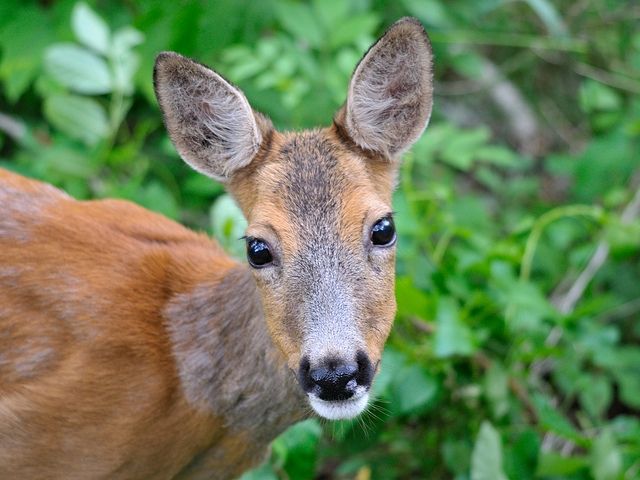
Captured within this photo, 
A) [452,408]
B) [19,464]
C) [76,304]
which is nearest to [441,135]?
→ [452,408]

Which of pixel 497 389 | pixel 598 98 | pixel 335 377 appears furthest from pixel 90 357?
pixel 598 98

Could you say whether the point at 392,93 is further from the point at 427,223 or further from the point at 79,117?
the point at 79,117

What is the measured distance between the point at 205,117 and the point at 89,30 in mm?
1728

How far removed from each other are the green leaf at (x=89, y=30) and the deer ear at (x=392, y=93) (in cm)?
199

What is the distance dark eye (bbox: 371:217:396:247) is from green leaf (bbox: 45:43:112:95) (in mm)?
2363

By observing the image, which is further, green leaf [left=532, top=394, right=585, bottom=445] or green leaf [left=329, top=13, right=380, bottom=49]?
green leaf [left=329, top=13, right=380, bottom=49]

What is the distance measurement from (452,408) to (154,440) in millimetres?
1946

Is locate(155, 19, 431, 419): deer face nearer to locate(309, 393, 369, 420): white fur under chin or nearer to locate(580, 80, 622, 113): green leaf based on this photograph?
locate(309, 393, 369, 420): white fur under chin

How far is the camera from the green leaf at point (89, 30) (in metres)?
5.20

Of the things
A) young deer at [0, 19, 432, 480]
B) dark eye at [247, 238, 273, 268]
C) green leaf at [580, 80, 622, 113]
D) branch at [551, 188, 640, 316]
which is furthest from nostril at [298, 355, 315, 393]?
green leaf at [580, 80, 622, 113]

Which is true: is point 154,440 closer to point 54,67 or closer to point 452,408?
point 452,408

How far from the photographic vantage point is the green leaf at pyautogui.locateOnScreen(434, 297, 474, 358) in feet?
14.6

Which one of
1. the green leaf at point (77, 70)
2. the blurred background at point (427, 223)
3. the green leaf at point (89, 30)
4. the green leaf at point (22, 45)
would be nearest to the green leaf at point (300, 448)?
the blurred background at point (427, 223)

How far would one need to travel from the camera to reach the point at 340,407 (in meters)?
3.14
